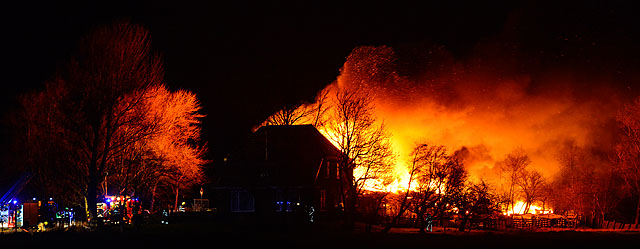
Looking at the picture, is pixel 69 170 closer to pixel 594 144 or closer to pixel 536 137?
pixel 536 137

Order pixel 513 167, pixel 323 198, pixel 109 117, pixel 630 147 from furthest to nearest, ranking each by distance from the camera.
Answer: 1. pixel 513 167
2. pixel 630 147
3. pixel 323 198
4. pixel 109 117

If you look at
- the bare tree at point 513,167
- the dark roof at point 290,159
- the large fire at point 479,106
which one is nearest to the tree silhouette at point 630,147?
the large fire at point 479,106

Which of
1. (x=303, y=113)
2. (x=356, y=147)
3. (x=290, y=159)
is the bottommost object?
(x=290, y=159)

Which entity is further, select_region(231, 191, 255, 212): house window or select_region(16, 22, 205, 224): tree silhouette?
select_region(231, 191, 255, 212): house window

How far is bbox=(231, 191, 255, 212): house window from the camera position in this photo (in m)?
53.4

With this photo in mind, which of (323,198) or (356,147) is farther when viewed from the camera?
(323,198)

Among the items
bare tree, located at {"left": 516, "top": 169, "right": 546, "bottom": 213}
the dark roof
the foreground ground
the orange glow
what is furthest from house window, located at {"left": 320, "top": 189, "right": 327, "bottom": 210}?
bare tree, located at {"left": 516, "top": 169, "right": 546, "bottom": 213}

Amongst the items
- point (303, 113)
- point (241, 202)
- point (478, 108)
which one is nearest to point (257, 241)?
point (241, 202)

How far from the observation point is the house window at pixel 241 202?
5338 cm

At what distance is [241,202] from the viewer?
5356 centimetres

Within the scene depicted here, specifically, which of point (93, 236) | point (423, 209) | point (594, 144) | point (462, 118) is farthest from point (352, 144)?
point (594, 144)

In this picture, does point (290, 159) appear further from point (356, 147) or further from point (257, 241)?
point (257, 241)

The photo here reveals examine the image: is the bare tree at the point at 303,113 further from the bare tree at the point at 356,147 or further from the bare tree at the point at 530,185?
the bare tree at the point at 530,185

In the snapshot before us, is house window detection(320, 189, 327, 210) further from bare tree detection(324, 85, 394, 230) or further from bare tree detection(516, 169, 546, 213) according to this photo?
bare tree detection(516, 169, 546, 213)
